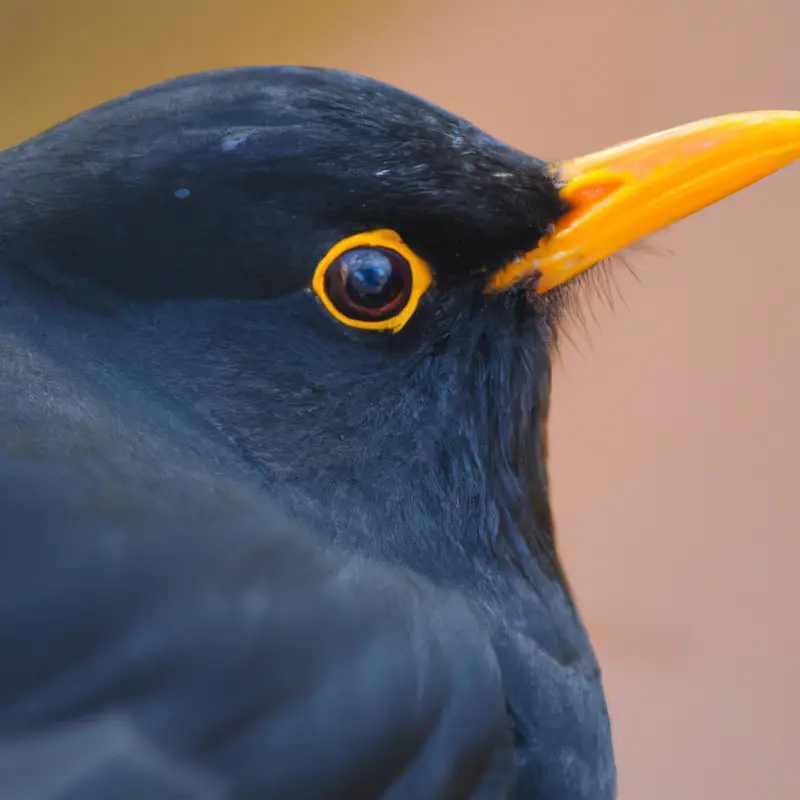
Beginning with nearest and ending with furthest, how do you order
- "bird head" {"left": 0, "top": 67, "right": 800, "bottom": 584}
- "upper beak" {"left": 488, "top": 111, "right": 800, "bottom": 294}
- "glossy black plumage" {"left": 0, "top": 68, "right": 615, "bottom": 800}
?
"glossy black plumage" {"left": 0, "top": 68, "right": 615, "bottom": 800} < "bird head" {"left": 0, "top": 67, "right": 800, "bottom": 584} < "upper beak" {"left": 488, "top": 111, "right": 800, "bottom": 294}

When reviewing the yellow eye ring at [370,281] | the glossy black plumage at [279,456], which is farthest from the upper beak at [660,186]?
the yellow eye ring at [370,281]

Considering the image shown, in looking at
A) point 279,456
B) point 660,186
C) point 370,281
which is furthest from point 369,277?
point 660,186

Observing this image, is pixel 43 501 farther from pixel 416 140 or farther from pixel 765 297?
pixel 765 297

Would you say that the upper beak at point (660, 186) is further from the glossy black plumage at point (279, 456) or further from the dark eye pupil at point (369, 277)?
the dark eye pupil at point (369, 277)

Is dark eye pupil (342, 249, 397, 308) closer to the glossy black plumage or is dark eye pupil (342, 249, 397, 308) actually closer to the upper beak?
the glossy black plumage

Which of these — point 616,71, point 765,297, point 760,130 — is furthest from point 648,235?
point 616,71

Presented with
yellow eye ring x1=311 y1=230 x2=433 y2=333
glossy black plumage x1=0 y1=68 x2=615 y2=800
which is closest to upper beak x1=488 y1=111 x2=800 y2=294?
glossy black plumage x1=0 y1=68 x2=615 y2=800
